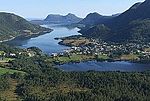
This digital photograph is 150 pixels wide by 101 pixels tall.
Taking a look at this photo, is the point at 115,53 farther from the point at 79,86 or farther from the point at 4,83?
the point at 4,83

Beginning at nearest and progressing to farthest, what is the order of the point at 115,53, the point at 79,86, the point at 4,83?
the point at 79,86
the point at 4,83
the point at 115,53

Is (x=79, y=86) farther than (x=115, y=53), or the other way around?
(x=115, y=53)

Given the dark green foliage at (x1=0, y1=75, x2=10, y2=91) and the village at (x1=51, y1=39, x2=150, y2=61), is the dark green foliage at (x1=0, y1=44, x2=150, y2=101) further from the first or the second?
the village at (x1=51, y1=39, x2=150, y2=61)

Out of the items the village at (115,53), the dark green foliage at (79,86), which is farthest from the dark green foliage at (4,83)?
the village at (115,53)

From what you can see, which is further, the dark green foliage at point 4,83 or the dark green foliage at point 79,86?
the dark green foliage at point 4,83

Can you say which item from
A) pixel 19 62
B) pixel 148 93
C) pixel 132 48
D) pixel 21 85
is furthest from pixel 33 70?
pixel 132 48

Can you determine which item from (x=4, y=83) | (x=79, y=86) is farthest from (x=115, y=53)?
(x=4, y=83)

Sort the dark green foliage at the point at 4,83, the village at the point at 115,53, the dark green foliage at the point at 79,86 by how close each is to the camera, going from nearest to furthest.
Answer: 1. the dark green foliage at the point at 79,86
2. the dark green foliage at the point at 4,83
3. the village at the point at 115,53

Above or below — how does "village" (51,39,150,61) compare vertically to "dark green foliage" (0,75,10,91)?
above

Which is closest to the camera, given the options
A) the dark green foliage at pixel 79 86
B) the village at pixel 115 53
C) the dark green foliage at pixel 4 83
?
the dark green foliage at pixel 79 86

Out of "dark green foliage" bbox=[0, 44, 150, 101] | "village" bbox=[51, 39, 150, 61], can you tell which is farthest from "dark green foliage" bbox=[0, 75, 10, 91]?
"village" bbox=[51, 39, 150, 61]

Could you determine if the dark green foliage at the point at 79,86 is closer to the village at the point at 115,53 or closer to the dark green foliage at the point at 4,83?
the dark green foliage at the point at 4,83
